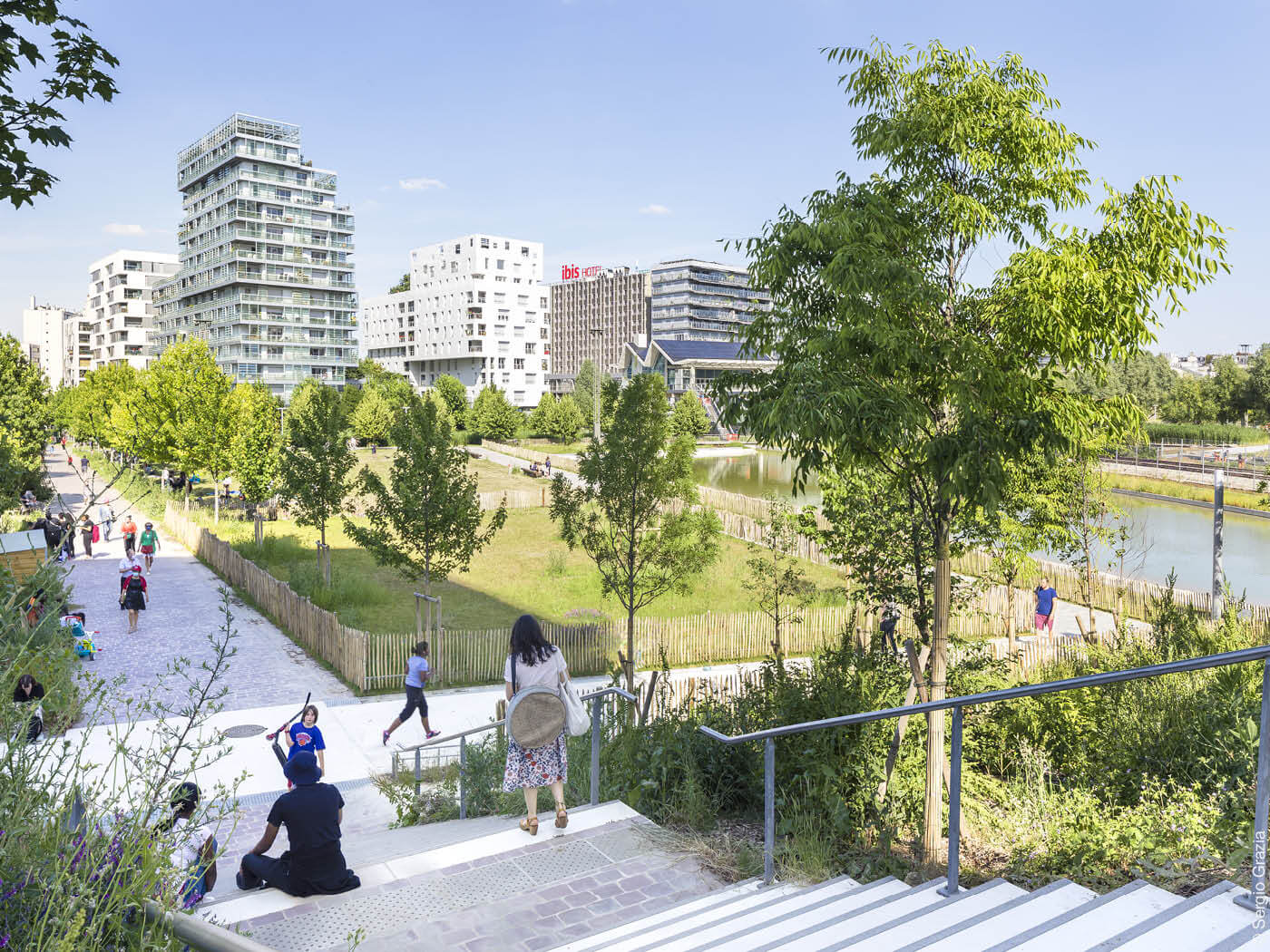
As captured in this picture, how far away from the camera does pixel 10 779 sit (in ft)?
8.81

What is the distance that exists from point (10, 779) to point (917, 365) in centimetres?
657

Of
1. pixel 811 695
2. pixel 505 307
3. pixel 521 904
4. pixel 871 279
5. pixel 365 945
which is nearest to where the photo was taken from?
pixel 365 945

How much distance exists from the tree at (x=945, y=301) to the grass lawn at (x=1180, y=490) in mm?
41425

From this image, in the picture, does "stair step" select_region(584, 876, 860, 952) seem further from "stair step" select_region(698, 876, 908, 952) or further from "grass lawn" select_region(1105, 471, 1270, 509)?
"grass lawn" select_region(1105, 471, 1270, 509)

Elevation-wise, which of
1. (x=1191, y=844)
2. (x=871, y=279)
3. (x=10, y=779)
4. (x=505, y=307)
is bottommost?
(x=1191, y=844)

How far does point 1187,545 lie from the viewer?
35031mm

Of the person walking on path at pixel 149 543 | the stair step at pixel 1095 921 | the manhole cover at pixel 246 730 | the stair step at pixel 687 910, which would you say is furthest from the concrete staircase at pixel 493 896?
the person walking on path at pixel 149 543

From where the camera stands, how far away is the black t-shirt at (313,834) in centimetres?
564

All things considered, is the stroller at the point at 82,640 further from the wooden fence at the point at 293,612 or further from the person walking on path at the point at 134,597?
the wooden fence at the point at 293,612

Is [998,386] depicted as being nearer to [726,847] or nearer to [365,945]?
[726,847]

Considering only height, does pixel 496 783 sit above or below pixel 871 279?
below

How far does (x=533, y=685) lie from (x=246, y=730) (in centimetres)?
943

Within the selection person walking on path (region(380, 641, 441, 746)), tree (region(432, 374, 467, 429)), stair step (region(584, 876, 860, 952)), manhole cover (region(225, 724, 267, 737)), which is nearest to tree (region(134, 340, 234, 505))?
manhole cover (region(225, 724, 267, 737))

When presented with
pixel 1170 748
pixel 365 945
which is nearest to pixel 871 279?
pixel 1170 748
